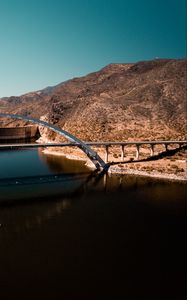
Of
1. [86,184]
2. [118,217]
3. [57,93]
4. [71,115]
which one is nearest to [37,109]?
[57,93]

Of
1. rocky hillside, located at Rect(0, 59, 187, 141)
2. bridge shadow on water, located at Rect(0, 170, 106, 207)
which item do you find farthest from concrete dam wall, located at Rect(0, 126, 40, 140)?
bridge shadow on water, located at Rect(0, 170, 106, 207)

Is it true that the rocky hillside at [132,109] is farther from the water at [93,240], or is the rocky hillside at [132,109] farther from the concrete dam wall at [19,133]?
the water at [93,240]

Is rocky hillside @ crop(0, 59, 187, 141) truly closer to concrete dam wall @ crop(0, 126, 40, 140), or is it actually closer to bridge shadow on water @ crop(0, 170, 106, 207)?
concrete dam wall @ crop(0, 126, 40, 140)

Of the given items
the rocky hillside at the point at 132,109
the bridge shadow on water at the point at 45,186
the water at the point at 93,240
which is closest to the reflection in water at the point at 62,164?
the bridge shadow on water at the point at 45,186

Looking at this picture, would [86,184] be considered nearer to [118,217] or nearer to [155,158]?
[118,217]

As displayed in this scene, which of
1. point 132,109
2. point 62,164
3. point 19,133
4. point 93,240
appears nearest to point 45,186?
point 93,240

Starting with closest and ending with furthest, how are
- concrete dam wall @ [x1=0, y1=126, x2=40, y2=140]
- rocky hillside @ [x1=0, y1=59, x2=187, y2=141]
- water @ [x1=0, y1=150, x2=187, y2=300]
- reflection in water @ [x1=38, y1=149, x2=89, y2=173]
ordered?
water @ [x1=0, y1=150, x2=187, y2=300], reflection in water @ [x1=38, y1=149, x2=89, y2=173], rocky hillside @ [x1=0, y1=59, x2=187, y2=141], concrete dam wall @ [x1=0, y1=126, x2=40, y2=140]

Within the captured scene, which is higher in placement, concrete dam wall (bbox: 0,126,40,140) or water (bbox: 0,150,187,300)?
concrete dam wall (bbox: 0,126,40,140)
